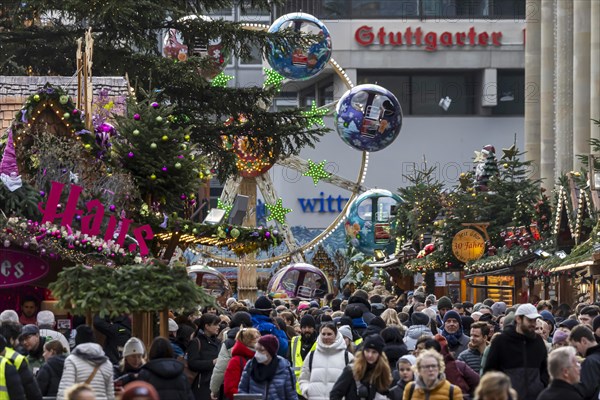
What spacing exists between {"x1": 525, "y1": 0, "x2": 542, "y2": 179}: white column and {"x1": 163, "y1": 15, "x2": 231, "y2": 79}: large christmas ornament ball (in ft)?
80.6

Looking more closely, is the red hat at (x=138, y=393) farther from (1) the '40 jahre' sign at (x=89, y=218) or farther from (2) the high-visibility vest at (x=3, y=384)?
(1) the '40 jahre' sign at (x=89, y=218)

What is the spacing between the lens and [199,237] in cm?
2439

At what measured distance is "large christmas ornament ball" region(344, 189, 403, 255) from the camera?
53375 mm

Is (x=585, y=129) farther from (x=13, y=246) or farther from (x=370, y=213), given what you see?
(x=13, y=246)

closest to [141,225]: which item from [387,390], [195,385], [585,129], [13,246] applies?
[13,246]

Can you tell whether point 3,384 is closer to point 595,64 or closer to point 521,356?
point 521,356

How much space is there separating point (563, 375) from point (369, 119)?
2497 centimetres

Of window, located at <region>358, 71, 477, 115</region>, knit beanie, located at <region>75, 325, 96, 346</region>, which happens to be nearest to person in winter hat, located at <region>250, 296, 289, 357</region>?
knit beanie, located at <region>75, 325, 96, 346</region>

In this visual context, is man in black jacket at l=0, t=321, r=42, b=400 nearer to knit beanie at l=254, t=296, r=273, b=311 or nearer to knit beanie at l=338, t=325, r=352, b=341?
knit beanie at l=338, t=325, r=352, b=341

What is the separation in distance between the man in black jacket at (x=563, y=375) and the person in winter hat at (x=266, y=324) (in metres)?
6.97

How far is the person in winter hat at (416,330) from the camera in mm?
19727

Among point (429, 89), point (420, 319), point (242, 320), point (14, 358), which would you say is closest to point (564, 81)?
point (420, 319)

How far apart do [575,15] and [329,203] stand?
4401 centimetres

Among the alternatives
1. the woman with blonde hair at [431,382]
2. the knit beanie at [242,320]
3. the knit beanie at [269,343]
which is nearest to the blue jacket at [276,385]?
the knit beanie at [269,343]
